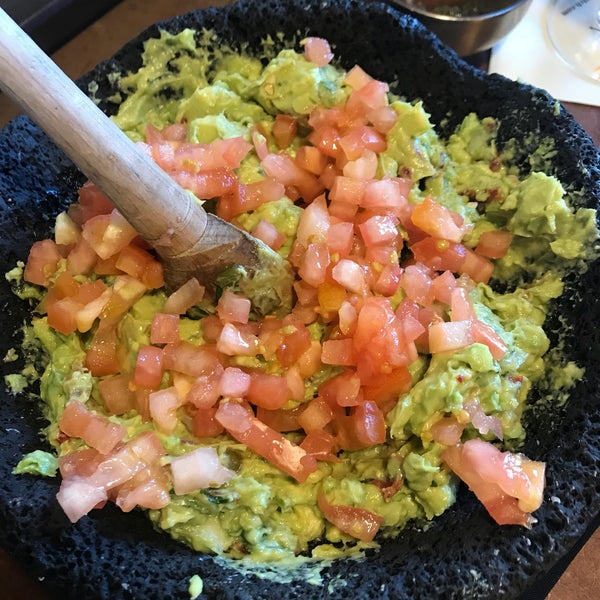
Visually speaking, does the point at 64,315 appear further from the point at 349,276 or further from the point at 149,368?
the point at 349,276

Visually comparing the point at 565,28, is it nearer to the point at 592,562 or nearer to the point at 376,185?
the point at 376,185

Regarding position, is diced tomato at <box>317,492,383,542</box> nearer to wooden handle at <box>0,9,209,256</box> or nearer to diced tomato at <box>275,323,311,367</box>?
diced tomato at <box>275,323,311,367</box>

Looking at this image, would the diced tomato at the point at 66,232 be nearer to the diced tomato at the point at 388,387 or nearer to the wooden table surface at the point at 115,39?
the diced tomato at the point at 388,387

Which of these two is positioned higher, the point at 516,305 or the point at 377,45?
the point at 377,45

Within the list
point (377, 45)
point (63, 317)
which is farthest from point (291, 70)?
point (63, 317)

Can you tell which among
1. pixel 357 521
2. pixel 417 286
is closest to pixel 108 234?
pixel 417 286

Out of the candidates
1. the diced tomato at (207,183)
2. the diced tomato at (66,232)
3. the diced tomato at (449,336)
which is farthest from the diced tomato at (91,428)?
the diced tomato at (449,336)
